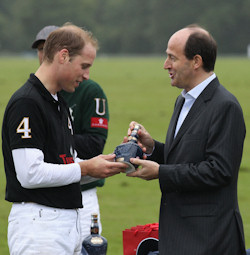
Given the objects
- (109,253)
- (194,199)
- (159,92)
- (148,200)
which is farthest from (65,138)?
(159,92)

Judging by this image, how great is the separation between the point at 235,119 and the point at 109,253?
169 inches

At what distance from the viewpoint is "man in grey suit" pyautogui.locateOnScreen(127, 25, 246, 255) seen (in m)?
4.27

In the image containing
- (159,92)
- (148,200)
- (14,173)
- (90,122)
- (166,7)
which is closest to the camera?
(14,173)

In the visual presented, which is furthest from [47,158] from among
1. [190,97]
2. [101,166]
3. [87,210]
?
[87,210]

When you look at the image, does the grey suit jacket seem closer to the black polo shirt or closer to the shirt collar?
the shirt collar

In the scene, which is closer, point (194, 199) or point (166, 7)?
point (194, 199)

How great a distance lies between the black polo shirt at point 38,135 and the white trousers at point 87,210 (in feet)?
4.20

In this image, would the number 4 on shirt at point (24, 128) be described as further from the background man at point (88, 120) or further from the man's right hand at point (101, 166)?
the background man at point (88, 120)

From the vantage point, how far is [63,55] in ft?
14.0

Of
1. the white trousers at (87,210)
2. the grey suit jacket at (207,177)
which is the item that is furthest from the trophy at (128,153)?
the white trousers at (87,210)

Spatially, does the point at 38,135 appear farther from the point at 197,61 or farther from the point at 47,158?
the point at 197,61

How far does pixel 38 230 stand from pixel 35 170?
1.36 feet

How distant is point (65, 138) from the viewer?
4.36 metres

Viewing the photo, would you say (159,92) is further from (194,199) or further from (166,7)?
(166,7)
